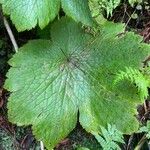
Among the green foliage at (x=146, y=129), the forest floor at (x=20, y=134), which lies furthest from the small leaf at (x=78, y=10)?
the green foliage at (x=146, y=129)

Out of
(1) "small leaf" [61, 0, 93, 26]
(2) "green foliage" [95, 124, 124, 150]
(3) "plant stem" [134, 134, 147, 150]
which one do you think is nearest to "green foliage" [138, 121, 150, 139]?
(3) "plant stem" [134, 134, 147, 150]

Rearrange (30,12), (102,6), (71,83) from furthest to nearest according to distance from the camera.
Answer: (102,6) < (71,83) < (30,12)

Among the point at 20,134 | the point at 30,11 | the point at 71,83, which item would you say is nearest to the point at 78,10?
the point at 30,11

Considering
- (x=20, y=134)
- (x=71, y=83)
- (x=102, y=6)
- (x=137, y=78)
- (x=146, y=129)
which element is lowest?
(x=20, y=134)

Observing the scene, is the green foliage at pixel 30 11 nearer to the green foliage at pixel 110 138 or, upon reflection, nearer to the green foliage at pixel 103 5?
the green foliage at pixel 103 5

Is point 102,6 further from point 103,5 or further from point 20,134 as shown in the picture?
point 20,134

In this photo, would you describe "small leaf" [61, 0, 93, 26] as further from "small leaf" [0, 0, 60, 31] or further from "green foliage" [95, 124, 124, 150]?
"green foliage" [95, 124, 124, 150]

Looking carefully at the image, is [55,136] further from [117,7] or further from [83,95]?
[117,7]
